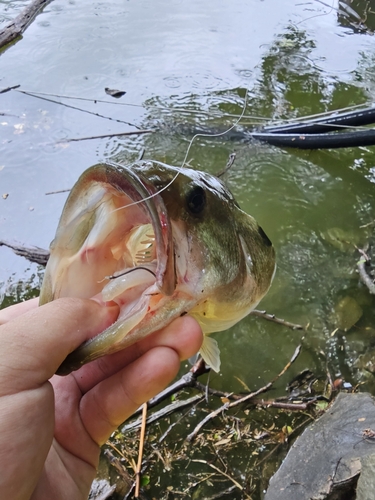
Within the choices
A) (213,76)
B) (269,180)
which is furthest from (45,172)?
(213,76)

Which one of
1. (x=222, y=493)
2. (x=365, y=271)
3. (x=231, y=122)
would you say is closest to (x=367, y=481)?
(x=222, y=493)

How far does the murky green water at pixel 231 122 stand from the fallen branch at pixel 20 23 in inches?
5.8

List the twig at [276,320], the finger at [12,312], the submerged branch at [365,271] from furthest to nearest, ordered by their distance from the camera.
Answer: the submerged branch at [365,271], the twig at [276,320], the finger at [12,312]

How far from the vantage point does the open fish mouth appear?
1209 mm

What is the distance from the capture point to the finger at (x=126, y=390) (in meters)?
1.40

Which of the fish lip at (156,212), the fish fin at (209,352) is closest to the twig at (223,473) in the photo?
the fish fin at (209,352)

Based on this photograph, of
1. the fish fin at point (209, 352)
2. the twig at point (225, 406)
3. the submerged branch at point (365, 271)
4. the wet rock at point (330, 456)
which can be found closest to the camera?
the fish fin at point (209, 352)

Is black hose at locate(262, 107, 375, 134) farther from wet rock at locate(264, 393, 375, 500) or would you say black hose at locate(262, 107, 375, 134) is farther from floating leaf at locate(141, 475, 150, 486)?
floating leaf at locate(141, 475, 150, 486)

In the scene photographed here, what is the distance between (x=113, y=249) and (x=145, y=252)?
114 mm

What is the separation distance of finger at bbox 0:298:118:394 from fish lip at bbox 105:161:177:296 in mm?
248

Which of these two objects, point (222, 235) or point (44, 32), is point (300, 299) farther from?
point (44, 32)

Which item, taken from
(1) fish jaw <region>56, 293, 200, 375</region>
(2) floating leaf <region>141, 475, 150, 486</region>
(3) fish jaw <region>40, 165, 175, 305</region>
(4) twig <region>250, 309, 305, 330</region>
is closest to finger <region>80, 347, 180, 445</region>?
(1) fish jaw <region>56, 293, 200, 375</region>

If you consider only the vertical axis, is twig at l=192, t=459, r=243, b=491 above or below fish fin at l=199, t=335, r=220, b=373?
below

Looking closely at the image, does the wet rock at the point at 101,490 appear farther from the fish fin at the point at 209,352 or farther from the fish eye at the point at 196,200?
the fish eye at the point at 196,200
